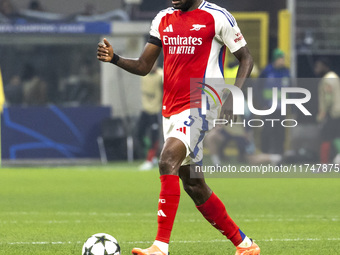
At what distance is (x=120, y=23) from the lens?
22734 millimetres

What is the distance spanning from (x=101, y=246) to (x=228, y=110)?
4.87 feet

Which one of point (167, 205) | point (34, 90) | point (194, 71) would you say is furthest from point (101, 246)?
point (34, 90)

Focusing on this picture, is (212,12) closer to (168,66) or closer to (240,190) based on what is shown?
(168,66)

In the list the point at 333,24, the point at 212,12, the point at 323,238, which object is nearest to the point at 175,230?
the point at 323,238

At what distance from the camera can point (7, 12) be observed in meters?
22.5

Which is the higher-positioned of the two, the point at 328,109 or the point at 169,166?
the point at 169,166

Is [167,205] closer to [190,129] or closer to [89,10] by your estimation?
[190,129]

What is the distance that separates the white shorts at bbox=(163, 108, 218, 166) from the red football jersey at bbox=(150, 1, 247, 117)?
0.24ft

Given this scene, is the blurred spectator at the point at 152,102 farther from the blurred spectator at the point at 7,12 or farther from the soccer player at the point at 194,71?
the soccer player at the point at 194,71

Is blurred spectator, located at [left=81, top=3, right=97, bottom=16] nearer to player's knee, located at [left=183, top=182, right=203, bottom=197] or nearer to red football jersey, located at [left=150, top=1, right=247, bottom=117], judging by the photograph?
red football jersey, located at [left=150, top=1, right=247, bottom=117]

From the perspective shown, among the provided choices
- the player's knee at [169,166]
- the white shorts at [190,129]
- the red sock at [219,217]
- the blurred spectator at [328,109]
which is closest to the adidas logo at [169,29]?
the white shorts at [190,129]

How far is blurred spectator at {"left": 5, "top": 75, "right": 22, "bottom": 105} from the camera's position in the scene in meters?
22.5

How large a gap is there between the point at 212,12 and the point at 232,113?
0.90 metres

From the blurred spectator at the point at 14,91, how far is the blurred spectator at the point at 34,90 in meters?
0.13
